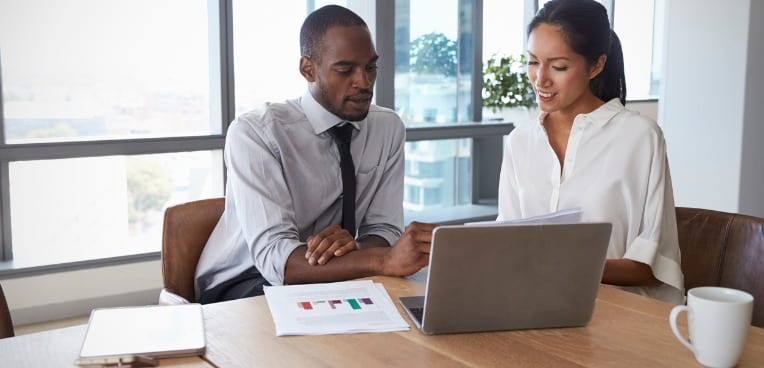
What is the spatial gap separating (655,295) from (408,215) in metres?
3.06

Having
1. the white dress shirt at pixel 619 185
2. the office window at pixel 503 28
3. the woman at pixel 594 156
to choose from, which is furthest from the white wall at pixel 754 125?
the white dress shirt at pixel 619 185

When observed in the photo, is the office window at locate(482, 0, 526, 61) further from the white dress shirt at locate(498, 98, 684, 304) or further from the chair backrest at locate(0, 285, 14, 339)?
the chair backrest at locate(0, 285, 14, 339)

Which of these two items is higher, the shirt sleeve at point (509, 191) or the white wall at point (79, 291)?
the shirt sleeve at point (509, 191)

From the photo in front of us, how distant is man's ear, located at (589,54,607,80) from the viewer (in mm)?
2051

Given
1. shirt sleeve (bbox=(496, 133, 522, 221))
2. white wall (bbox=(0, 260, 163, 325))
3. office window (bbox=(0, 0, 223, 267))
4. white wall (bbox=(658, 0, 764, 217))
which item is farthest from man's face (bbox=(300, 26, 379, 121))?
white wall (bbox=(658, 0, 764, 217))

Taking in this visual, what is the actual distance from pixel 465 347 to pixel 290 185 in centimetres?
104

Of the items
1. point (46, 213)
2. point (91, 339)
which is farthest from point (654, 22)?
point (91, 339)

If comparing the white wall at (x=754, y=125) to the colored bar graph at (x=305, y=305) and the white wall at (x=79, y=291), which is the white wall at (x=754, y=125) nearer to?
the white wall at (x=79, y=291)

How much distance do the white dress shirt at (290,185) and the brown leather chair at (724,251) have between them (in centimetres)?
→ 80

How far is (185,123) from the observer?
3984mm

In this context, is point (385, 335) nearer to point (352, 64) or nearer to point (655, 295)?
point (655, 295)

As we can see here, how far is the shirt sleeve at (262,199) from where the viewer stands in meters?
2.02

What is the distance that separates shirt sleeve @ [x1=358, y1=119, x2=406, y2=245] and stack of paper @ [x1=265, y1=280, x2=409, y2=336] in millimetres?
699

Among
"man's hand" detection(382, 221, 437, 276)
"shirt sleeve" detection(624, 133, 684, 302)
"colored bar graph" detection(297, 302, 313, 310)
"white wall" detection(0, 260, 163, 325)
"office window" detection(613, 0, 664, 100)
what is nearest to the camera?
"colored bar graph" detection(297, 302, 313, 310)
